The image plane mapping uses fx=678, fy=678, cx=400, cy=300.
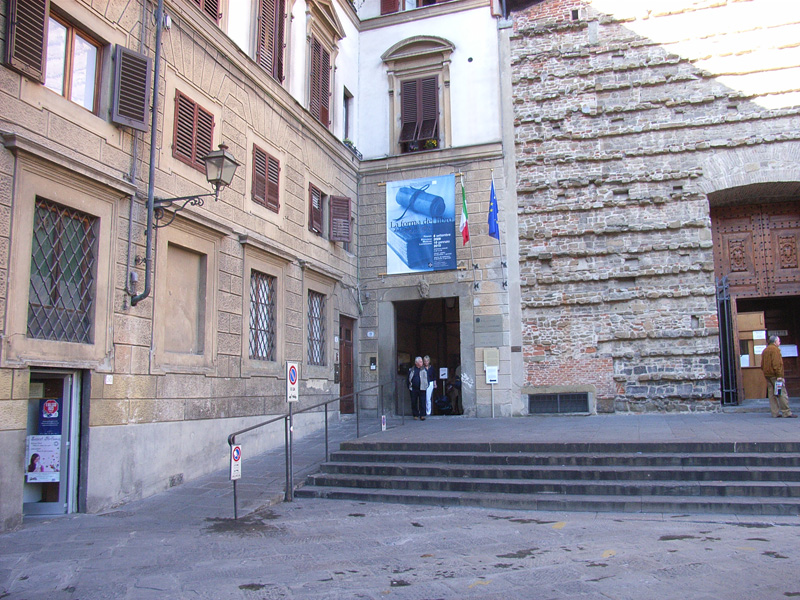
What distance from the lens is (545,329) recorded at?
15.6m

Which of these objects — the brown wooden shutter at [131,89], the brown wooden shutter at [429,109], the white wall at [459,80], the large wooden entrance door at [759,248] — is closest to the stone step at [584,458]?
the brown wooden shutter at [131,89]

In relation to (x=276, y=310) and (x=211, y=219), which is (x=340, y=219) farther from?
(x=211, y=219)

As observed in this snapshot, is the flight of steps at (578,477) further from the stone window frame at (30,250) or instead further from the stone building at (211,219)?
the stone window frame at (30,250)

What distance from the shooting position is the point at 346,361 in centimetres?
1612

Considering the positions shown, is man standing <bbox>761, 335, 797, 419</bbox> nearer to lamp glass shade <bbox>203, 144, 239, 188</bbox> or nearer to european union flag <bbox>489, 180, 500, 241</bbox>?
european union flag <bbox>489, 180, 500, 241</bbox>

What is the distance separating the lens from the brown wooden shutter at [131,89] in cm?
886

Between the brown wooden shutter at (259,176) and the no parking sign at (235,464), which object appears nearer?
the no parking sign at (235,464)

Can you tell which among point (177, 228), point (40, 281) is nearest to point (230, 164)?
point (177, 228)

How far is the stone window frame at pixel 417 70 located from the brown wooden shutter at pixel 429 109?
0.11 metres

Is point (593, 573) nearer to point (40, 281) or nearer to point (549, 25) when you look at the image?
point (40, 281)

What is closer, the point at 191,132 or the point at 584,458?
the point at 584,458

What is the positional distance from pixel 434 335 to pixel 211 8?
1201 cm

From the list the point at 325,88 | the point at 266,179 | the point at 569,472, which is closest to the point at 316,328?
the point at 266,179

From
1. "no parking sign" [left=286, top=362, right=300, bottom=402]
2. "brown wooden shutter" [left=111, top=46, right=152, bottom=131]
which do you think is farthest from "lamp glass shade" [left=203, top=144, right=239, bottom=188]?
"no parking sign" [left=286, top=362, right=300, bottom=402]
